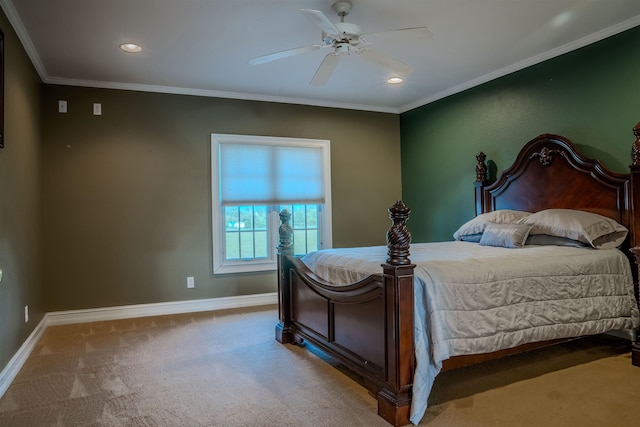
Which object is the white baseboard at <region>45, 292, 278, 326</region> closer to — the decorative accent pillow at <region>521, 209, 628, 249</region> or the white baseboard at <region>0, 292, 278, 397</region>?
the white baseboard at <region>0, 292, 278, 397</region>

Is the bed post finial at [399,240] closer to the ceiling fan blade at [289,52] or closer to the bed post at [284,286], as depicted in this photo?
the ceiling fan blade at [289,52]

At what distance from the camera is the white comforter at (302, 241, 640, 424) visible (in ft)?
7.19

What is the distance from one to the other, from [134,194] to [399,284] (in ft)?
11.1

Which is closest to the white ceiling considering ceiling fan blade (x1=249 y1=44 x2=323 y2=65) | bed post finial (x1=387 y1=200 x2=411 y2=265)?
ceiling fan blade (x1=249 y1=44 x2=323 y2=65)

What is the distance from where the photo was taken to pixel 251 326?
13.0 ft

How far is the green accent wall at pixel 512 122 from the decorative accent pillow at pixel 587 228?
482 millimetres

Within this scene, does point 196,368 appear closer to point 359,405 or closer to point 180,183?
point 359,405

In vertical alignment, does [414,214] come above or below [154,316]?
above

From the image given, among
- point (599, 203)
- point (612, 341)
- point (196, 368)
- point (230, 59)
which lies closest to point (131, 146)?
point (230, 59)

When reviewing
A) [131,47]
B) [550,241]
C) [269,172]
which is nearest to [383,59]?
[550,241]

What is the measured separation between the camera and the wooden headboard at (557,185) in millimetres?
3234

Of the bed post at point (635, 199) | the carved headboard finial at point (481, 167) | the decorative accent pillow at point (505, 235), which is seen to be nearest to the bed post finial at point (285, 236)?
the decorative accent pillow at point (505, 235)

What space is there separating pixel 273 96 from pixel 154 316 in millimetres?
2803

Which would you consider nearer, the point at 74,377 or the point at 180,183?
the point at 74,377
